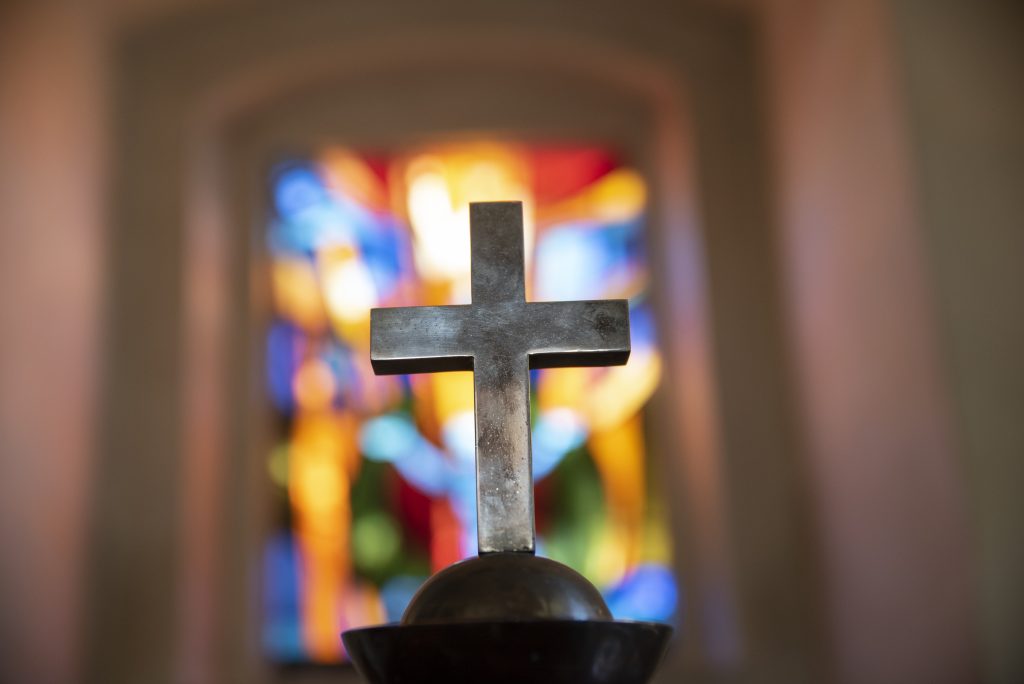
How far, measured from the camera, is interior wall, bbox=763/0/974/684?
132 inches

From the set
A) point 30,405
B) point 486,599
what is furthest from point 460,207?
point 486,599

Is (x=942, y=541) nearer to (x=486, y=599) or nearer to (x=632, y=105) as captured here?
(x=486, y=599)

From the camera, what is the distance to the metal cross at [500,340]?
5.63ft

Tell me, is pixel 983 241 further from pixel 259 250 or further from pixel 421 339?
pixel 259 250

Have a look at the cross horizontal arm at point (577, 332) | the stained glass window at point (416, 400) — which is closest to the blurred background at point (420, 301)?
the stained glass window at point (416, 400)

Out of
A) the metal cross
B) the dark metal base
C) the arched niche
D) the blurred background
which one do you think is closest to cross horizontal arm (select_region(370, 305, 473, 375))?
the metal cross

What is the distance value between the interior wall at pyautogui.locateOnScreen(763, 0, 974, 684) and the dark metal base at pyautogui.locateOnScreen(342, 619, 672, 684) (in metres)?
1.97

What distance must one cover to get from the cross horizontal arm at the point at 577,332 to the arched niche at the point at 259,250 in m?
3.00

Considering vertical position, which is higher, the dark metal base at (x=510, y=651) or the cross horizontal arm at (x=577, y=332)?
the cross horizontal arm at (x=577, y=332)

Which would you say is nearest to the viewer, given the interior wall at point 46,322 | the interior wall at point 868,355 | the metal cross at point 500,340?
the metal cross at point 500,340

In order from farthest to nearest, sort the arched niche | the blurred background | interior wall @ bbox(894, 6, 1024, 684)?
1. the arched niche
2. the blurred background
3. interior wall @ bbox(894, 6, 1024, 684)

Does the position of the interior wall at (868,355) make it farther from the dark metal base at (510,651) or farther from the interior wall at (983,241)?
the dark metal base at (510,651)

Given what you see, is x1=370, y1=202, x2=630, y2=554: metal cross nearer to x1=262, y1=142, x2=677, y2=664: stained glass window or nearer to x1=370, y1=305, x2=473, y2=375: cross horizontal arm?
x1=370, y1=305, x2=473, y2=375: cross horizontal arm

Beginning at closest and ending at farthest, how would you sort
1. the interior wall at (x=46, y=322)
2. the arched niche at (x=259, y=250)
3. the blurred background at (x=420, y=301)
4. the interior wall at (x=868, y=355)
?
the interior wall at (x=868, y=355)
the interior wall at (x=46, y=322)
the blurred background at (x=420, y=301)
the arched niche at (x=259, y=250)
